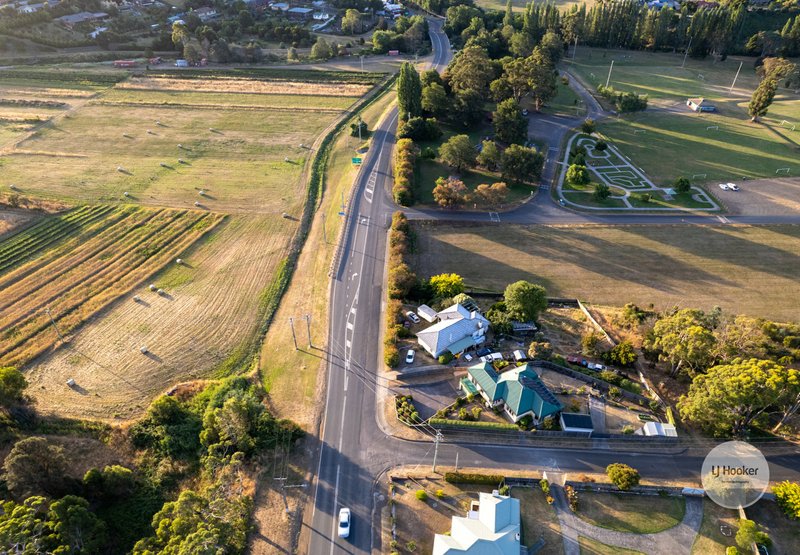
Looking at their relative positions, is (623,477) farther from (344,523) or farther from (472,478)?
(344,523)

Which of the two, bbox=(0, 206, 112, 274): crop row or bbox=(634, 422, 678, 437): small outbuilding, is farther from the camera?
bbox=(0, 206, 112, 274): crop row

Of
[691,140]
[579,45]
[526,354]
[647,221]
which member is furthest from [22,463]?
[579,45]

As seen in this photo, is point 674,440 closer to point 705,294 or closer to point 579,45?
point 705,294

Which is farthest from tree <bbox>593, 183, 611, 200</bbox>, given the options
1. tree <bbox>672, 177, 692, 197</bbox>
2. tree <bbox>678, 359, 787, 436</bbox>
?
tree <bbox>678, 359, 787, 436</bbox>

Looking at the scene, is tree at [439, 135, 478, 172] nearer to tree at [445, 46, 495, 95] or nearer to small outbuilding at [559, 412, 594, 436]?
tree at [445, 46, 495, 95]

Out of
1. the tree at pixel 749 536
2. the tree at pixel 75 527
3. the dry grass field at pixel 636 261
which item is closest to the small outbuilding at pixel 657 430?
the tree at pixel 749 536

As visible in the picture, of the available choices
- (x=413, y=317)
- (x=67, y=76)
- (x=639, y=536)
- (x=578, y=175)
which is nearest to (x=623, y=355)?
(x=639, y=536)
